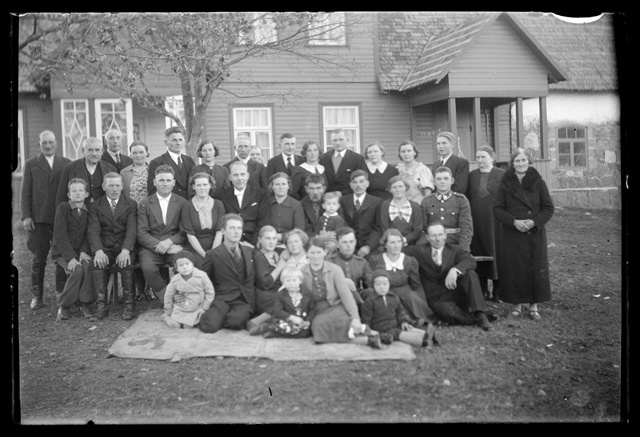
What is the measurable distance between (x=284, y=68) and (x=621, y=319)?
913 centimetres

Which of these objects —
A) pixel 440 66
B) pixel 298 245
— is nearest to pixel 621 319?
pixel 298 245

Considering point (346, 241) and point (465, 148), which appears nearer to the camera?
point (346, 241)

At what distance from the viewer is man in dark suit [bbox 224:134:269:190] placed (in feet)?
23.2

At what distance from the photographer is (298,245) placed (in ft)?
18.9

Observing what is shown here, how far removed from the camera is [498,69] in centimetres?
1230

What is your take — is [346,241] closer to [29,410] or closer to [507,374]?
[507,374]

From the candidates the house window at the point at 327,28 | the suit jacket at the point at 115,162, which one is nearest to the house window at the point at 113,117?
the house window at the point at 327,28

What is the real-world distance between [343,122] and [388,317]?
886cm

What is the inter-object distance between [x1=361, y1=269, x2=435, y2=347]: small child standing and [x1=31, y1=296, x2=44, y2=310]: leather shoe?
326cm

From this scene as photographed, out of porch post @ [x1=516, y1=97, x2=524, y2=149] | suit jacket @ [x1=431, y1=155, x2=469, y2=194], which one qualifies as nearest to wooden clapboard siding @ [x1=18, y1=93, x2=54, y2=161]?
suit jacket @ [x1=431, y1=155, x2=469, y2=194]

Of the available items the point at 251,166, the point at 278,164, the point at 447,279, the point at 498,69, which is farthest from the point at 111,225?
the point at 498,69

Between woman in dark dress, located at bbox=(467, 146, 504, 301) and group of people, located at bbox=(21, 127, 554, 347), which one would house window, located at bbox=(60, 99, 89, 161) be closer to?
group of people, located at bbox=(21, 127, 554, 347)

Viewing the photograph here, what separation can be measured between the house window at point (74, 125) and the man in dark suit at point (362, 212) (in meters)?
6.50

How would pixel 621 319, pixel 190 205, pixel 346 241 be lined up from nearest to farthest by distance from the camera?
pixel 621 319, pixel 346 241, pixel 190 205
